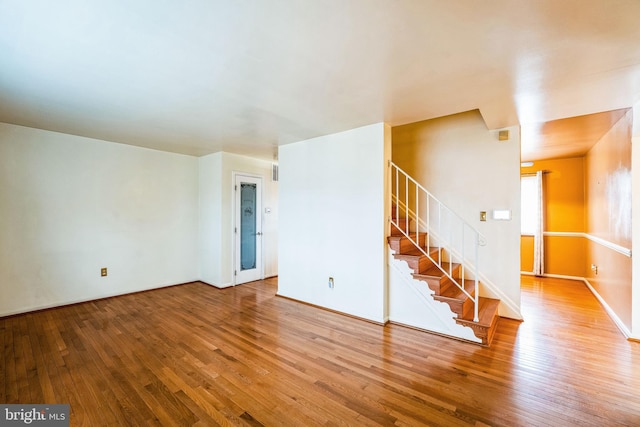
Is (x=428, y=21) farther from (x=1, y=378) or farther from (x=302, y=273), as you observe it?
(x=1, y=378)

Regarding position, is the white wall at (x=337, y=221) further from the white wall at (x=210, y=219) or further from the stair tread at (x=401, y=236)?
the white wall at (x=210, y=219)

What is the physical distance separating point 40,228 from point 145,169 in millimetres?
1610

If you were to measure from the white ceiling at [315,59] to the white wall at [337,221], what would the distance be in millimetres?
595

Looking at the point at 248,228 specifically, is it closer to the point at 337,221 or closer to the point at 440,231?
the point at 337,221

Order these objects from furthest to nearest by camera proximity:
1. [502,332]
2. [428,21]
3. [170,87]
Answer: [502,332] → [170,87] → [428,21]

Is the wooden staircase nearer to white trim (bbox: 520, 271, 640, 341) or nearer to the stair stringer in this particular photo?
the stair stringer

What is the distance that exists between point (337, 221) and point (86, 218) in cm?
379

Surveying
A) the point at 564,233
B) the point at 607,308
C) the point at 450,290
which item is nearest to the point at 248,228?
the point at 450,290

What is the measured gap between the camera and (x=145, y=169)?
15.8 feet

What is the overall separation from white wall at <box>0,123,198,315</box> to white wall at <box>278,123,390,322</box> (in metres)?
2.21

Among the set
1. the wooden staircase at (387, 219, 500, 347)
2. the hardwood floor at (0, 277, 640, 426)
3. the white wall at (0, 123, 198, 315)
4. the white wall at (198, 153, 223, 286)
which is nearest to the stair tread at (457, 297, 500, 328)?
the wooden staircase at (387, 219, 500, 347)

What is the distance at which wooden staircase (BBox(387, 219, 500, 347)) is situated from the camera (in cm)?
290

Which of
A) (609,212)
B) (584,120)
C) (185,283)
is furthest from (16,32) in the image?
(609,212)

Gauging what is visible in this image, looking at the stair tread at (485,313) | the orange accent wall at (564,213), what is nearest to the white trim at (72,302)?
the stair tread at (485,313)
